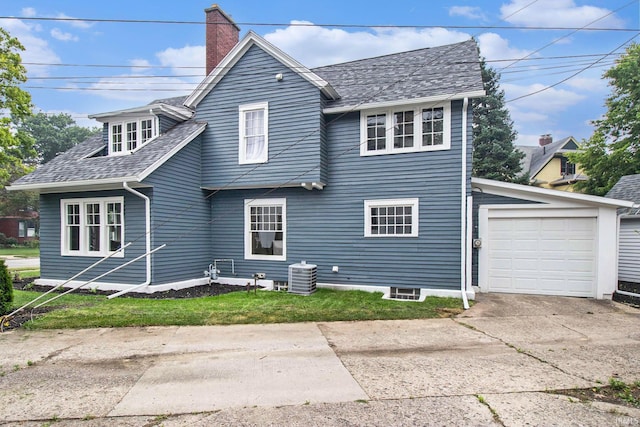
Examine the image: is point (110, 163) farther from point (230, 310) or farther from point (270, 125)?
point (230, 310)

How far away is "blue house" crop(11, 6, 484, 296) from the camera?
939 cm

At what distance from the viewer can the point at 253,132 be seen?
1090 centimetres

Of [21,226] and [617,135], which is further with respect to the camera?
[21,226]

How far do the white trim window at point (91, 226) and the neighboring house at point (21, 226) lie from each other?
1447 inches

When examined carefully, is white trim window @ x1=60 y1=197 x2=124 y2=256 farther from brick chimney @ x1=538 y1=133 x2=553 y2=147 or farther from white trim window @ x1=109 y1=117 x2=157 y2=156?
brick chimney @ x1=538 y1=133 x2=553 y2=147

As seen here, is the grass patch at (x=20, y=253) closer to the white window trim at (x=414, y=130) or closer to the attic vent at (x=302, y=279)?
the attic vent at (x=302, y=279)

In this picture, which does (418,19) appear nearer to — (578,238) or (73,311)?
(578,238)

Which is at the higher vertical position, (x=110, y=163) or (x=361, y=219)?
(x=110, y=163)

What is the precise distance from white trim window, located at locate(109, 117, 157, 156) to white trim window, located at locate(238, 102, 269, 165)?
3.07 meters

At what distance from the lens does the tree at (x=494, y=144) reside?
67.4 feet

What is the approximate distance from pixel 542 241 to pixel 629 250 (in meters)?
5.11

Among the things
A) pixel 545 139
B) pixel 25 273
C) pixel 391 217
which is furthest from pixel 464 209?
pixel 545 139

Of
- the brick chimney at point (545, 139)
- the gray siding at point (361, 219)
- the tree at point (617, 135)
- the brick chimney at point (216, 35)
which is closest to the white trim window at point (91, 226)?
the gray siding at point (361, 219)

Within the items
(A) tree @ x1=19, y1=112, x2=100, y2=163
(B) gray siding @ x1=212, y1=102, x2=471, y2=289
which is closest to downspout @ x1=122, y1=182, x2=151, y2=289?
(B) gray siding @ x1=212, y1=102, x2=471, y2=289
